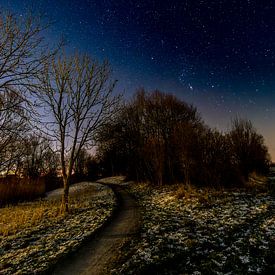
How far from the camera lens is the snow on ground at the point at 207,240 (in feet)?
20.5

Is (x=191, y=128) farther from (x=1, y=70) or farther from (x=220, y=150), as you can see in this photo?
(x=1, y=70)

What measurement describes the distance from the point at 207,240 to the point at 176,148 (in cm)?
1413

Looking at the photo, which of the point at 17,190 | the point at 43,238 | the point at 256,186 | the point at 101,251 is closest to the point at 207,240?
the point at 101,251

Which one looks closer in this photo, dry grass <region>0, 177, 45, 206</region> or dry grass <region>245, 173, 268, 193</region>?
dry grass <region>245, 173, 268, 193</region>

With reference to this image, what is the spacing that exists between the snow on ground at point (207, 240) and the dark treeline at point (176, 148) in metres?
7.07

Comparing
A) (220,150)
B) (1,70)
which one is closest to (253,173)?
(220,150)

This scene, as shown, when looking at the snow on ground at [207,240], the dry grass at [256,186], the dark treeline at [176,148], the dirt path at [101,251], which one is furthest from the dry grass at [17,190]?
the dry grass at [256,186]

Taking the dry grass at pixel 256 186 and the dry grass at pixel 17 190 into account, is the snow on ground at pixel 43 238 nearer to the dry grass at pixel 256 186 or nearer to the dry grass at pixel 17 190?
the dry grass at pixel 256 186

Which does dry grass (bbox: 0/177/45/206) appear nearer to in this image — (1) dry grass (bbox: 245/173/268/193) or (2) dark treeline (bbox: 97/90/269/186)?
(2) dark treeline (bbox: 97/90/269/186)

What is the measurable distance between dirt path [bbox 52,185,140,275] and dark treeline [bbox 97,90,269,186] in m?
6.78

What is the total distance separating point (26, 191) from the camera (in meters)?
27.9

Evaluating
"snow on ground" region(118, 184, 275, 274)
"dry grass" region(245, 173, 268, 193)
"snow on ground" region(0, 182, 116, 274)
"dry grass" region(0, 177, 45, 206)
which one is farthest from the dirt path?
"dry grass" region(0, 177, 45, 206)

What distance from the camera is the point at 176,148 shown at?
71.6ft

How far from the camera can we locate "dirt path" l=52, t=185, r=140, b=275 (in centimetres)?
667
